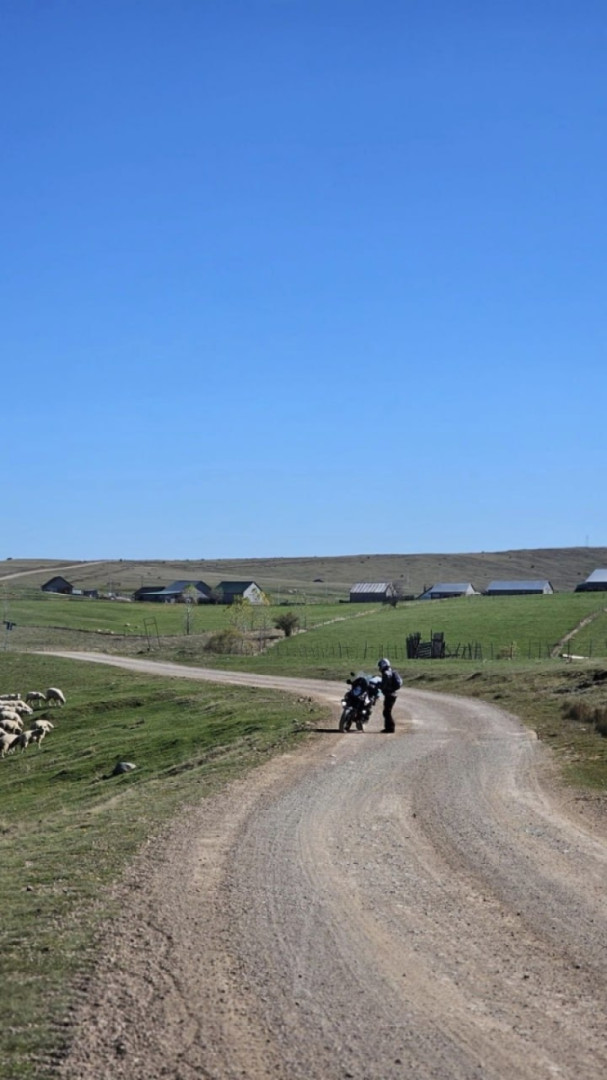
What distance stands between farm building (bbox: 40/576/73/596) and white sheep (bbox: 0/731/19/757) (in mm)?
143957

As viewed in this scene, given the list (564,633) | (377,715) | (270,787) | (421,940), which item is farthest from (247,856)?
(564,633)

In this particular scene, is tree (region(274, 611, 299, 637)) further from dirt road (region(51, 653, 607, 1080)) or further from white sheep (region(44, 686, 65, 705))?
dirt road (region(51, 653, 607, 1080))

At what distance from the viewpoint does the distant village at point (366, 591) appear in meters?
158

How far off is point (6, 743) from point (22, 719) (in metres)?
6.10

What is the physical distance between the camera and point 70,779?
31.5 meters

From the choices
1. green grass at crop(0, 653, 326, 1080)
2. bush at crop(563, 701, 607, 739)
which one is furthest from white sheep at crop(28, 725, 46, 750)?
bush at crop(563, 701, 607, 739)

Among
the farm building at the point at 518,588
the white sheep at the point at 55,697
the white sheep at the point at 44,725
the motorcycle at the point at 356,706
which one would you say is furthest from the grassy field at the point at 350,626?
the motorcycle at the point at 356,706

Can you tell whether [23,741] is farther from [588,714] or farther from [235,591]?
[235,591]

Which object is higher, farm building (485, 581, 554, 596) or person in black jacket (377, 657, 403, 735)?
farm building (485, 581, 554, 596)

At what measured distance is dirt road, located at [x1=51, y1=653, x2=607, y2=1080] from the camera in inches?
309

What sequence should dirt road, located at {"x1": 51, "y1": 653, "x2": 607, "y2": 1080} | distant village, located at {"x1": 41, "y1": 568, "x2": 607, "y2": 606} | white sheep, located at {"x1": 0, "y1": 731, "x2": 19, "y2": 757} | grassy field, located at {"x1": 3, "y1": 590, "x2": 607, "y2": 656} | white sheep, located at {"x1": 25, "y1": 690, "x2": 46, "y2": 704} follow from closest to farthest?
dirt road, located at {"x1": 51, "y1": 653, "x2": 607, "y2": 1080} → white sheep, located at {"x1": 0, "y1": 731, "x2": 19, "y2": 757} → white sheep, located at {"x1": 25, "y1": 690, "x2": 46, "y2": 704} → grassy field, located at {"x1": 3, "y1": 590, "x2": 607, "y2": 656} → distant village, located at {"x1": 41, "y1": 568, "x2": 607, "y2": 606}

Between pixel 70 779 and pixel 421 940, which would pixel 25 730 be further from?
pixel 421 940

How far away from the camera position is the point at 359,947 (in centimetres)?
1020

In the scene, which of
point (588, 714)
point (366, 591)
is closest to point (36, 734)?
point (588, 714)
